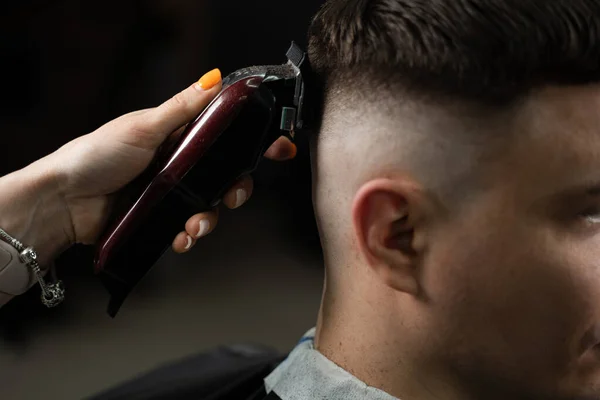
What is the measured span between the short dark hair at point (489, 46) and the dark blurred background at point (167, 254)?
1.25 m

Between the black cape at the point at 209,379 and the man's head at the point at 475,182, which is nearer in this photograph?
the man's head at the point at 475,182

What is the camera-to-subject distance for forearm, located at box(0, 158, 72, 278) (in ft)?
4.96

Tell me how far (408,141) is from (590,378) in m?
0.47

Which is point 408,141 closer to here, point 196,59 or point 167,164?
point 167,164

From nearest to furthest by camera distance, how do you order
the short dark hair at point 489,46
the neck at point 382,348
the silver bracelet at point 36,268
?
the short dark hair at point 489,46, the neck at point 382,348, the silver bracelet at point 36,268

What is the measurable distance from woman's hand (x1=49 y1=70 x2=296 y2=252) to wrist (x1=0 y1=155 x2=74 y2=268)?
0.02 meters

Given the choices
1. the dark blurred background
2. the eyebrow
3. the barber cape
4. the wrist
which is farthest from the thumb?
the dark blurred background

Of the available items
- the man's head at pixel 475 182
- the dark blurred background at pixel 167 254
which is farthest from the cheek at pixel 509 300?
the dark blurred background at pixel 167 254

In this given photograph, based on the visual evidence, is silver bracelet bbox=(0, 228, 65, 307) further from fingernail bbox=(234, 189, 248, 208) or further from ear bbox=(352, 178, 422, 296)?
ear bbox=(352, 178, 422, 296)

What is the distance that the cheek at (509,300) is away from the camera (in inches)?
43.7

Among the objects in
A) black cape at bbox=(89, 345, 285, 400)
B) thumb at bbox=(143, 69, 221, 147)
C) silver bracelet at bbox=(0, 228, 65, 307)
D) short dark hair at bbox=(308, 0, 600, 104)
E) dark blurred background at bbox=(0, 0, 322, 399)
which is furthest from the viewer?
dark blurred background at bbox=(0, 0, 322, 399)

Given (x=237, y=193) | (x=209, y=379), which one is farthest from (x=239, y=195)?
(x=209, y=379)

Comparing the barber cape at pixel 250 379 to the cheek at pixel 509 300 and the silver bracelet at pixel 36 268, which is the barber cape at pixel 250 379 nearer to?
the cheek at pixel 509 300

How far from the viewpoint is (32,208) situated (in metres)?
1.53
